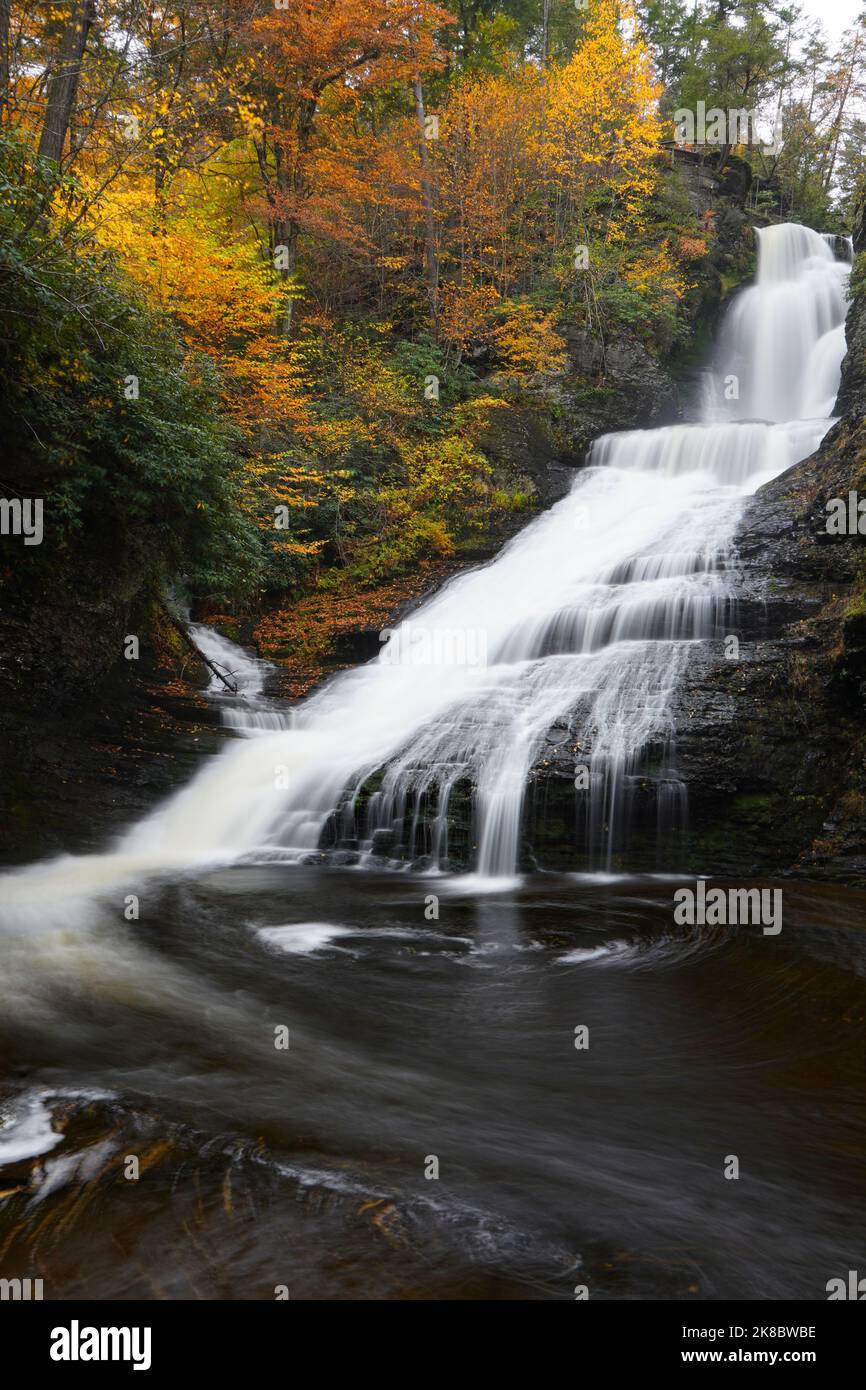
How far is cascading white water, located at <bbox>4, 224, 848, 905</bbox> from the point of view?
8.81 m

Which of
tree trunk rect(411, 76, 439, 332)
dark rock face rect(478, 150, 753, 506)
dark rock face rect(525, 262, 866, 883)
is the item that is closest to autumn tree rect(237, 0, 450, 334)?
tree trunk rect(411, 76, 439, 332)

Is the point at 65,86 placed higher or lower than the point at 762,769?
higher

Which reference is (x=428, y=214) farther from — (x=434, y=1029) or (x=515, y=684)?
(x=434, y=1029)

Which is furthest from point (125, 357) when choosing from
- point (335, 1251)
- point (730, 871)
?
point (335, 1251)

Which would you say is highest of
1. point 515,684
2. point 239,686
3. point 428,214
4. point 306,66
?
point 306,66

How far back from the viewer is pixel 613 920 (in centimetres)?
688

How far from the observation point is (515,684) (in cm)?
1077

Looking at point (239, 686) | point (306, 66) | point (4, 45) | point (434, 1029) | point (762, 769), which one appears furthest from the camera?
point (306, 66)

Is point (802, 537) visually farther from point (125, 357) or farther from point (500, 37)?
point (500, 37)

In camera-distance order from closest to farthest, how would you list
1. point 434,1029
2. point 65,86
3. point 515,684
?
point 434,1029 → point 65,86 → point 515,684

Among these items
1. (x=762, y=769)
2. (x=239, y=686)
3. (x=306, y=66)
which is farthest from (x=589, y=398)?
(x=762, y=769)

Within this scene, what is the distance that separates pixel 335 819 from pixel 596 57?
70.8 ft

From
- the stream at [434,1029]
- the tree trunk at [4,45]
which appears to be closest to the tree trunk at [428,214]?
the tree trunk at [4,45]

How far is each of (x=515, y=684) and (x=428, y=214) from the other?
15275mm
